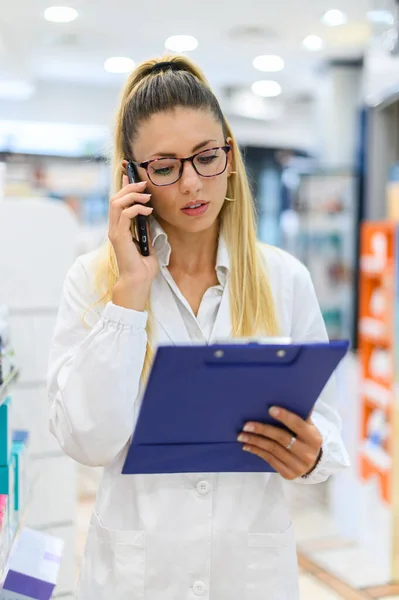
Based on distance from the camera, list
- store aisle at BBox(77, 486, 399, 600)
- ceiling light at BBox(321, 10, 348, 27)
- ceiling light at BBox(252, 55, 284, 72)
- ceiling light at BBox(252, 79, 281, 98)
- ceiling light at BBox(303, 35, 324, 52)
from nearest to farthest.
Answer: store aisle at BBox(77, 486, 399, 600) < ceiling light at BBox(321, 10, 348, 27) < ceiling light at BBox(303, 35, 324, 52) < ceiling light at BBox(252, 55, 284, 72) < ceiling light at BBox(252, 79, 281, 98)

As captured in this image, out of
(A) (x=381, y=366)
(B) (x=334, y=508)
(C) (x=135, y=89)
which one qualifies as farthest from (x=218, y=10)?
(C) (x=135, y=89)

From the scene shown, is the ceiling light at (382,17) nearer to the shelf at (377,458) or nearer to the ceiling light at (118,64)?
the shelf at (377,458)

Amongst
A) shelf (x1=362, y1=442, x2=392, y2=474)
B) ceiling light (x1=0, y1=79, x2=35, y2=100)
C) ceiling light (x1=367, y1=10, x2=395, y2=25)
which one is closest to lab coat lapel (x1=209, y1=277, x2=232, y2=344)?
shelf (x1=362, y1=442, x2=392, y2=474)

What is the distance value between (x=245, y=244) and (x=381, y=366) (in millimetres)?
3269

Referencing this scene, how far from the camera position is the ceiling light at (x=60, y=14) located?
20.9ft

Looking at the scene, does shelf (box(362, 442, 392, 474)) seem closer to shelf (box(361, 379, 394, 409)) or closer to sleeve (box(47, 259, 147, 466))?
shelf (box(361, 379, 394, 409))

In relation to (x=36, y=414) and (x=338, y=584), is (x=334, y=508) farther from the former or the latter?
(x=36, y=414)

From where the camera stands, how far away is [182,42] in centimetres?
763

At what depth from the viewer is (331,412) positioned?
4.78 ft

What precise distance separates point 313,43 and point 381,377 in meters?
4.35

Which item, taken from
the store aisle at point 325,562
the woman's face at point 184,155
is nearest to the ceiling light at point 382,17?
the store aisle at point 325,562

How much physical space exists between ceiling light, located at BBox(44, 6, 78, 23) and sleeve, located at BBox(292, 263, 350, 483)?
556 centimetres

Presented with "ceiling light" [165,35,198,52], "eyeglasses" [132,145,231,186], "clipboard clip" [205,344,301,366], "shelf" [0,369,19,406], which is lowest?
"shelf" [0,369,19,406]

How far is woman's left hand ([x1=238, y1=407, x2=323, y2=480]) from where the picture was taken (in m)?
1.22
